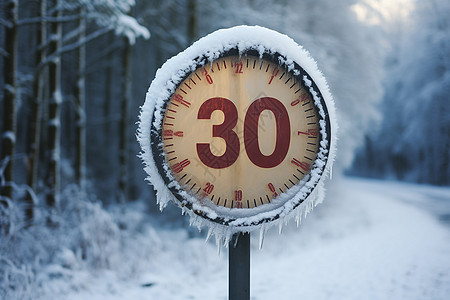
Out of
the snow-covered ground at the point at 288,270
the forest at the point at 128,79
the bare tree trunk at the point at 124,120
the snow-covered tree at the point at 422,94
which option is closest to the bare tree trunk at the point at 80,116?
the forest at the point at 128,79

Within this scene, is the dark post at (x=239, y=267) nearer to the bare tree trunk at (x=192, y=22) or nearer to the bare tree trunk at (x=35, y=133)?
the bare tree trunk at (x=35, y=133)

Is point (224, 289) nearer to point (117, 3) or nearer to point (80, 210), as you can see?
point (80, 210)

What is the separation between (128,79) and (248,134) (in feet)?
20.6

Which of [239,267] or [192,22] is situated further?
[192,22]

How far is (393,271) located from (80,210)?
158 inches

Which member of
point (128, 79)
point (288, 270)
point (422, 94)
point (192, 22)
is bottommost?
point (288, 270)

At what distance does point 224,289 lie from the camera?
11.4 ft

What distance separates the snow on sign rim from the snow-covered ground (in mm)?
2197

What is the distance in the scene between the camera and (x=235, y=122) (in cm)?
133

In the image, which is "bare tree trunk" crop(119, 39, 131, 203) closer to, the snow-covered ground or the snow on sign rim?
the snow-covered ground

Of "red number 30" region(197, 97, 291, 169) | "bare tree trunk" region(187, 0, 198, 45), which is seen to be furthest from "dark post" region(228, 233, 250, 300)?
"bare tree trunk" region(187, 0, 198, 45)

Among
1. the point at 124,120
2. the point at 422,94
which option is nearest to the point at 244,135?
the point at 124,120

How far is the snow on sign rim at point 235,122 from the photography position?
1298mm

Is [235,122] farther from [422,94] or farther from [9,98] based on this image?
[422,94]
